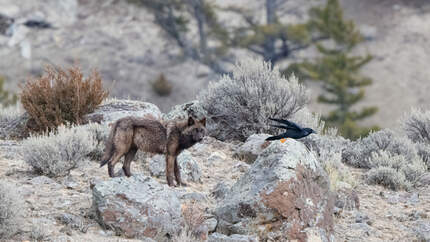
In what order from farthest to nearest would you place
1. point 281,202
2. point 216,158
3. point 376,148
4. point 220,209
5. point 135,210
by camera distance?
point 376,148 → point 216,158 → point 220,209 → point 281,202 → point 135,210

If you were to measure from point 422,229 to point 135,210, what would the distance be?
125 inches

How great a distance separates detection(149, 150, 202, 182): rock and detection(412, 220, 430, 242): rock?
2.63 meters

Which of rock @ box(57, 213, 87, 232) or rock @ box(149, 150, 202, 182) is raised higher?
rock @ box(57, 213, 87, 232)

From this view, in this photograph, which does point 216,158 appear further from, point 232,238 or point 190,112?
point 232,238

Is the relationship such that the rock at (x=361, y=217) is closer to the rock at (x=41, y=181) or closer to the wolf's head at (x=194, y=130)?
the wolf's head at (x=194, y=130)

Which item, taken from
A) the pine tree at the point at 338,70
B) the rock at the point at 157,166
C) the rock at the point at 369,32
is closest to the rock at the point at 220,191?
the rock at the point at 157,166

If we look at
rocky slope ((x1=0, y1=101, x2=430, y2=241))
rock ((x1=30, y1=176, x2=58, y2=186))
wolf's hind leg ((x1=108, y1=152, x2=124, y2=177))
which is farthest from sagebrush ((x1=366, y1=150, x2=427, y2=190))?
rock ((x1=30, y1=176, x2=58, y2=186))

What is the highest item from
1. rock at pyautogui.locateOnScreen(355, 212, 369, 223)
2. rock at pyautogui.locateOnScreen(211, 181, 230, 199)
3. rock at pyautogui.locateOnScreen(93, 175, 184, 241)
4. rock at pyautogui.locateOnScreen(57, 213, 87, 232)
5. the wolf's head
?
the wolf's head

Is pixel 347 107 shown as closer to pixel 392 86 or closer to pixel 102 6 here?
pixel 392 86

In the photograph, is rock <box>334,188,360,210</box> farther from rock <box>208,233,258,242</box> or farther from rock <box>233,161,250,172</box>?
rock <box>208,233,258,242</box>

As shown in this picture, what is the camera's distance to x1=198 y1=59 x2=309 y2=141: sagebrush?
977cm

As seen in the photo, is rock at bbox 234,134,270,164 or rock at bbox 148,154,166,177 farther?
rock at bbox 234,134,270,164

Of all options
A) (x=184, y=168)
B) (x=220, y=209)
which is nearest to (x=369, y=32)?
(x=184, y=168)

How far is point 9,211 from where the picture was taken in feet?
16.8
